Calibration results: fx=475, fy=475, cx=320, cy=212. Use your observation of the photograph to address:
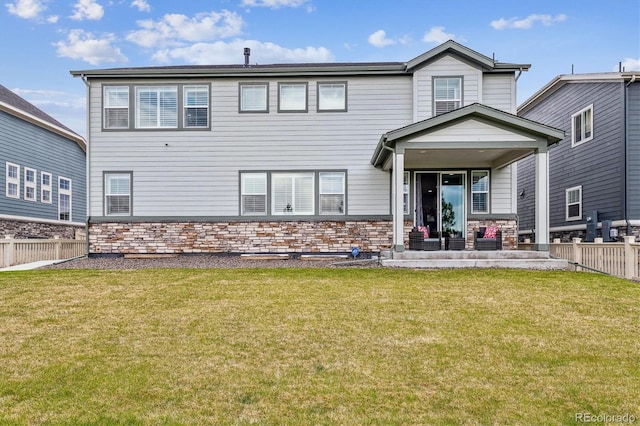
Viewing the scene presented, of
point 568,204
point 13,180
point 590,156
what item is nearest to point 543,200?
point 590,156

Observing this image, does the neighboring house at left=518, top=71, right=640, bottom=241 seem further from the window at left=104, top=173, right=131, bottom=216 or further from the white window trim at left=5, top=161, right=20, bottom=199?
the white window trim at left=5, top=161, right=20, bottom=199

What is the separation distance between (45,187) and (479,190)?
1783 cm

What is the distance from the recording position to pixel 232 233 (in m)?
14.6

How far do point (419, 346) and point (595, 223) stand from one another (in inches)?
514

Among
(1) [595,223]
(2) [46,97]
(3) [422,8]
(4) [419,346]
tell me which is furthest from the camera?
(2) [46,97]

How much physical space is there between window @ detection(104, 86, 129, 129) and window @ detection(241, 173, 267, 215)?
420 centimetres

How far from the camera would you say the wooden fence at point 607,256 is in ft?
33.9

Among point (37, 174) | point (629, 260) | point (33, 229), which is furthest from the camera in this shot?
point (37, 174)

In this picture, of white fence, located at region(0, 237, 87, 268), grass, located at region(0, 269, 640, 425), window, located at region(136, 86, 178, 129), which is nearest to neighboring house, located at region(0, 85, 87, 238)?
white fence, located at region(0, 237, 87, 268)

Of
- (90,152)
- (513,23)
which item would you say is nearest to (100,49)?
(90,152)

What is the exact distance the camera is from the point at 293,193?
14648mm

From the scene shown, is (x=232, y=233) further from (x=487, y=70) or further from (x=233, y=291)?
(x=487, y=70)

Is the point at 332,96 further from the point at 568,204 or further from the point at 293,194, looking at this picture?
the point at 568,204

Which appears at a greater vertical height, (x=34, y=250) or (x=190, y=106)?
(x=190, y=106)
